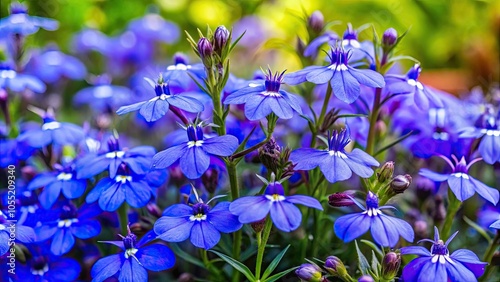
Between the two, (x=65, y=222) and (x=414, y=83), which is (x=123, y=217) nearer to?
(x=65, y=222)

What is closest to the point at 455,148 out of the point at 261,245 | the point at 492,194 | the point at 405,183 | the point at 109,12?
the point at 492,194

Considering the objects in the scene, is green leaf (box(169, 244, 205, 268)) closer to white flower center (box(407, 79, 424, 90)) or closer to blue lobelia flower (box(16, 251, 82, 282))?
blue lobelia flower (box(16, 251, 82, 282))

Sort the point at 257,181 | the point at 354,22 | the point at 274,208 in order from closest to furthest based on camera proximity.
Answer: the point at 274,208 → the point at 257,181 → the point at 354,22

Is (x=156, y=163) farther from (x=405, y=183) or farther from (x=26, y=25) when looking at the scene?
(x=26, y=25)

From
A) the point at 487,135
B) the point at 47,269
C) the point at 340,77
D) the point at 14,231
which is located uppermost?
the point at 340,77

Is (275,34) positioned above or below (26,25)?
below

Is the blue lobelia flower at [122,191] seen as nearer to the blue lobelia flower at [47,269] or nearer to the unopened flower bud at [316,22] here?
the blue lobelia flower at [47,269]

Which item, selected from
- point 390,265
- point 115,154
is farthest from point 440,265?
point 115,154
